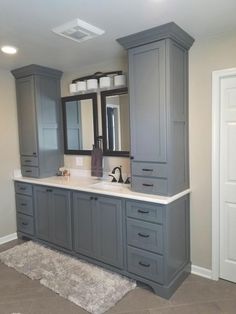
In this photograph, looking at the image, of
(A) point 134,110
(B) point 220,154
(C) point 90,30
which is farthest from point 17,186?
(B) point 220,154

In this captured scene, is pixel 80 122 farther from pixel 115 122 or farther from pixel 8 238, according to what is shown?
pixel 8 238

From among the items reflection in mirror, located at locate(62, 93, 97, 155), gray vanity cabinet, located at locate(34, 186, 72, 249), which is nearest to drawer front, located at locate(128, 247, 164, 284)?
gray vanity cabinet, located at locate(34, 186, 72, 249)

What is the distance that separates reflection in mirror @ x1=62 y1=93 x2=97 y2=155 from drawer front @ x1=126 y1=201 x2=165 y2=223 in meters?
1.29

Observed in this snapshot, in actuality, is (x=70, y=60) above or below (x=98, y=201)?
above

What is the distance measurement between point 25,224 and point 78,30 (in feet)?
8.70

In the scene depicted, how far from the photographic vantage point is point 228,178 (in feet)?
8.16

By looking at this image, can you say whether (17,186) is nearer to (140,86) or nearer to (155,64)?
(140,86)

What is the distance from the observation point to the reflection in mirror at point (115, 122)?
306 cm

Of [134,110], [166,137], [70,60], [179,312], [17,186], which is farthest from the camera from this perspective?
[17,186]

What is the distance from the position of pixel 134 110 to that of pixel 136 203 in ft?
2.94

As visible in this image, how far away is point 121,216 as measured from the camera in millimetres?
2535

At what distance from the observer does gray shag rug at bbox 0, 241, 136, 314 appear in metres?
2.28

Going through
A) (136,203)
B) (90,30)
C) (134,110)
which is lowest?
(136,203)

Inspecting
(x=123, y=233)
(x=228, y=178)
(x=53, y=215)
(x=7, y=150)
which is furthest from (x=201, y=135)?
(x=7, y=150)
